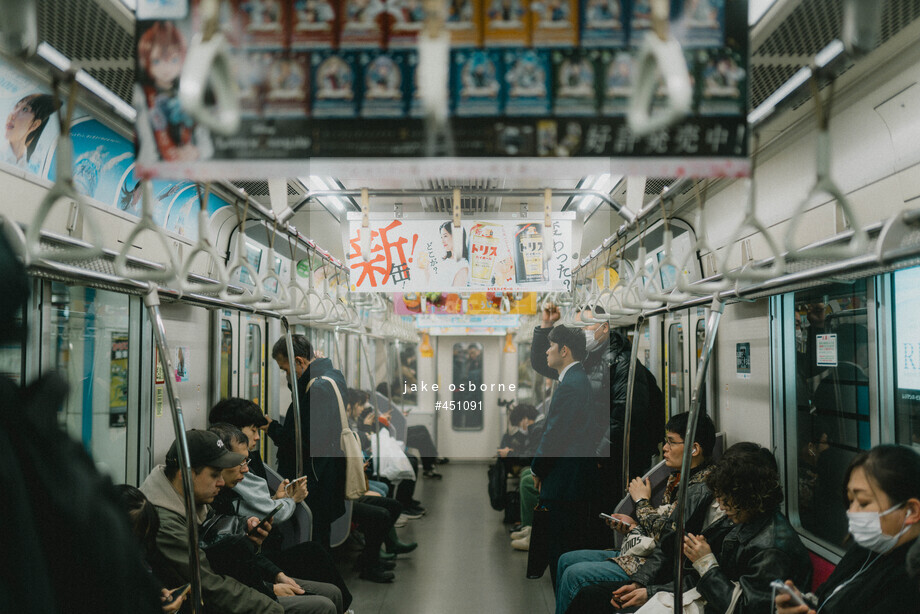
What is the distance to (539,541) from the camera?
4.37m

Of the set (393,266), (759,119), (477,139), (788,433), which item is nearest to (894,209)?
(759,119)

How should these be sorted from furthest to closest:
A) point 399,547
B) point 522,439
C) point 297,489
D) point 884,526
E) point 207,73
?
point 522,439 < point 399,547 < point 297,489 < point 884,526 < point 207,73

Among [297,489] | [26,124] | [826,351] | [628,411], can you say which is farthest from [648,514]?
[26,124]

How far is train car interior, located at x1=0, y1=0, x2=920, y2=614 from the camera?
1500mm

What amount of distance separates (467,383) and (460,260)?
7.79m

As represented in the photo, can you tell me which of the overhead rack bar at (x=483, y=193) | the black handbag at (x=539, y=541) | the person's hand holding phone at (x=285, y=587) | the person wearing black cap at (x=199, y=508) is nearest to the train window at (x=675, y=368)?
the black handbag at (x=539, y=541)

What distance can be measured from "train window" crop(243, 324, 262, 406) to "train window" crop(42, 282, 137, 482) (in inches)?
79.4

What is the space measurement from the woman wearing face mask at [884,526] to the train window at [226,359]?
4.28 m

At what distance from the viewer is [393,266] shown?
168 inches

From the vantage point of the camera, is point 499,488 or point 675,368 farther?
point 499,488

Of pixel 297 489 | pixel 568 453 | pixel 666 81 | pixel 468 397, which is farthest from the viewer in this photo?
pixel 468 397

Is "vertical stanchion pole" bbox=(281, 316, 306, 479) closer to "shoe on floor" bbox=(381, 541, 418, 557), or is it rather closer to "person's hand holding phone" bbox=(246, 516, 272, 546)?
"person's hand holding phone" bbox=(246, 516, 272, 546)

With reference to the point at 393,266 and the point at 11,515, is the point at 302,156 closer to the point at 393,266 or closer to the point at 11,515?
the point at 11,515

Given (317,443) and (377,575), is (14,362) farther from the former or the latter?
(377,575)
